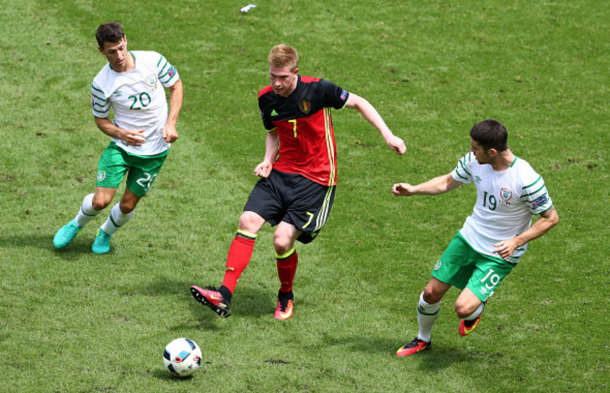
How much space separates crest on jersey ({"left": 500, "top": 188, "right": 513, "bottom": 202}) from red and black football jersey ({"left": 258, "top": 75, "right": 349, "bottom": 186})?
170 centimetres

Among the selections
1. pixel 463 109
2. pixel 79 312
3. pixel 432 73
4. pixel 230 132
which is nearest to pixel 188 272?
pixel 79 312

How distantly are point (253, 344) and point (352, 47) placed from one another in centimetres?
874

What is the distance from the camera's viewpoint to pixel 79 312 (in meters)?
6.32

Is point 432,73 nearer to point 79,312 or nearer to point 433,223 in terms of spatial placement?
point 433,223

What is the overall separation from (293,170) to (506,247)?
84.1 inches

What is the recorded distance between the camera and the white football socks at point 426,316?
590cm

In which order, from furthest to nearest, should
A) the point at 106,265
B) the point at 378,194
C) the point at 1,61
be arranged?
the point at 1,61 → the point at 378,194 → the point at 106,265

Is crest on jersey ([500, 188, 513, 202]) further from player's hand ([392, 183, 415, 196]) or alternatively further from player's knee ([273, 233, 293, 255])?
player's knee ([273, 233, 293, 255])

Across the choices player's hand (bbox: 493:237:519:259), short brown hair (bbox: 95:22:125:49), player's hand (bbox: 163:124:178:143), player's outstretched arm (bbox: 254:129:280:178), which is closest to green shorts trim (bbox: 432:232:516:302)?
player's hand (bbox: 493:237:519:259)

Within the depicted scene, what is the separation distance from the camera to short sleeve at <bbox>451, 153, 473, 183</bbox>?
18.7ft

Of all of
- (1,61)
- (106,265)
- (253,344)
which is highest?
(253,344)

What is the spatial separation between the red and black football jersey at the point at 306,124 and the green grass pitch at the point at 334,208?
4.75 feet

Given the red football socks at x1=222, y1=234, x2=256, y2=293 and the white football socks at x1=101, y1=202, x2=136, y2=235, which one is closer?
the red football socks at x1=222, y1=234, x2=256, y2=293

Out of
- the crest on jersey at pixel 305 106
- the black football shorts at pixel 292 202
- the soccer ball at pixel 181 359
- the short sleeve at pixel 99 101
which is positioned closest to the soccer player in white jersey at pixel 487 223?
the black football shorts at pixel 292 202
